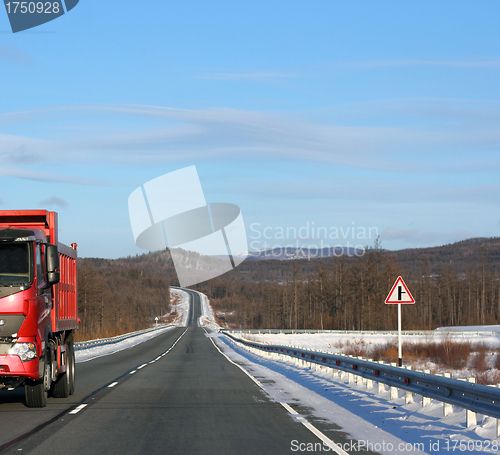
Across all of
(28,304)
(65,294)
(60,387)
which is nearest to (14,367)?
(28,304)

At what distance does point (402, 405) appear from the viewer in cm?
1198

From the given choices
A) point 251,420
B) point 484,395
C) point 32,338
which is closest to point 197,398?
point 251,420

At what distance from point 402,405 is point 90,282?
112026 mm

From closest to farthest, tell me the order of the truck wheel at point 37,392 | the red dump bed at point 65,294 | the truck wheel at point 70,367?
the truck wheel at point 37,392
the red dump bed at point 65,294
the truck wheel at point 70,367

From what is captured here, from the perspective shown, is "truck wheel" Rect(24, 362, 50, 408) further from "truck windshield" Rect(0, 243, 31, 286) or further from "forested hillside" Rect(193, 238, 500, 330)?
"forested hillside" Rect(193, 238, 500, 330)

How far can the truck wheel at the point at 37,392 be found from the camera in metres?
11.6

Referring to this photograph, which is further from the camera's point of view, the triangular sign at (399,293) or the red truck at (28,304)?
the triangular sign at (399,293)

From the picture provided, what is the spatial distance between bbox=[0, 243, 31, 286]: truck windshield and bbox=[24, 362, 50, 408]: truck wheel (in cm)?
219

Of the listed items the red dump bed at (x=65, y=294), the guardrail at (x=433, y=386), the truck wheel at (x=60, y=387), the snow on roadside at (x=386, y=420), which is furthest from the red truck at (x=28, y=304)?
the guardrail at (x=433, y=386)

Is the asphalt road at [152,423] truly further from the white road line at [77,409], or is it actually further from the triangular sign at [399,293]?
the triangular sign at [399,293]

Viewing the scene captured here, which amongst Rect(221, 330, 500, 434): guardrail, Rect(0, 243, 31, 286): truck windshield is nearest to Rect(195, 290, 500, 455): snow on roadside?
Rect(221, 330, 500, 434): guardrail

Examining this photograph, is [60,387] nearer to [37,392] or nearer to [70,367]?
[70,367]

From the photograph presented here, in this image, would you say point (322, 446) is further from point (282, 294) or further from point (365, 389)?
point (282, 294)

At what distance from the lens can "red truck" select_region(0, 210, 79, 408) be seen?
10.4 m
